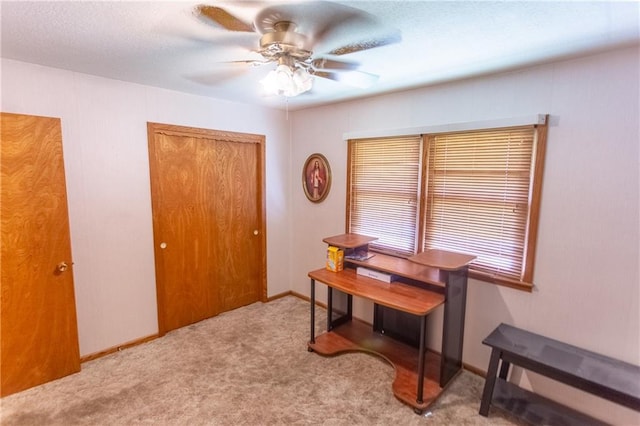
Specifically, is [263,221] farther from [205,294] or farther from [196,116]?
[196,116]

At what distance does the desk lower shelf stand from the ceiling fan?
2175 millimetres

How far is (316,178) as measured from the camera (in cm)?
377

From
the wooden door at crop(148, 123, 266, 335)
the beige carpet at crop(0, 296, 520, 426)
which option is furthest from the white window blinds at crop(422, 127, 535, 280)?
the wooden door at crop(148, 123, 266, 335)

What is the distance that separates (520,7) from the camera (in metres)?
1.43

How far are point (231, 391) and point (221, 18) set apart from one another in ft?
7.87

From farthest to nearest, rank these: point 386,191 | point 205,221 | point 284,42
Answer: point 205,221
point 386,191
point 284,42

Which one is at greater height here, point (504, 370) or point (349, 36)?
point (349, 36)

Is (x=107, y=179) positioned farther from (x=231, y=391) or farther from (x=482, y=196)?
(x=482, y=196)

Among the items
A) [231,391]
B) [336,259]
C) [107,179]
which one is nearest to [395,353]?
[336,259]

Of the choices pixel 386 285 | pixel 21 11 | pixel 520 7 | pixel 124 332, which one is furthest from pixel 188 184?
pixel 520 7

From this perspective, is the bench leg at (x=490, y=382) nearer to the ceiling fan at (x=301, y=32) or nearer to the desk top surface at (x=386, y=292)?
the desk top surface at (x=386, y=292)

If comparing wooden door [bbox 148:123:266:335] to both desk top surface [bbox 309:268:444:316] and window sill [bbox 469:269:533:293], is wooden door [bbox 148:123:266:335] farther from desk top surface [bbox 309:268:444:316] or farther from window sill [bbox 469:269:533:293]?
window sill [bbox 469:269:533:293]

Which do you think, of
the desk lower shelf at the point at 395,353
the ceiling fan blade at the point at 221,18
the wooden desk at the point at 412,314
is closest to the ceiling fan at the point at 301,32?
the ceiling fan blade at the point at 221,18

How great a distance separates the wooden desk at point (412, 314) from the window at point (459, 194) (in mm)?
214
